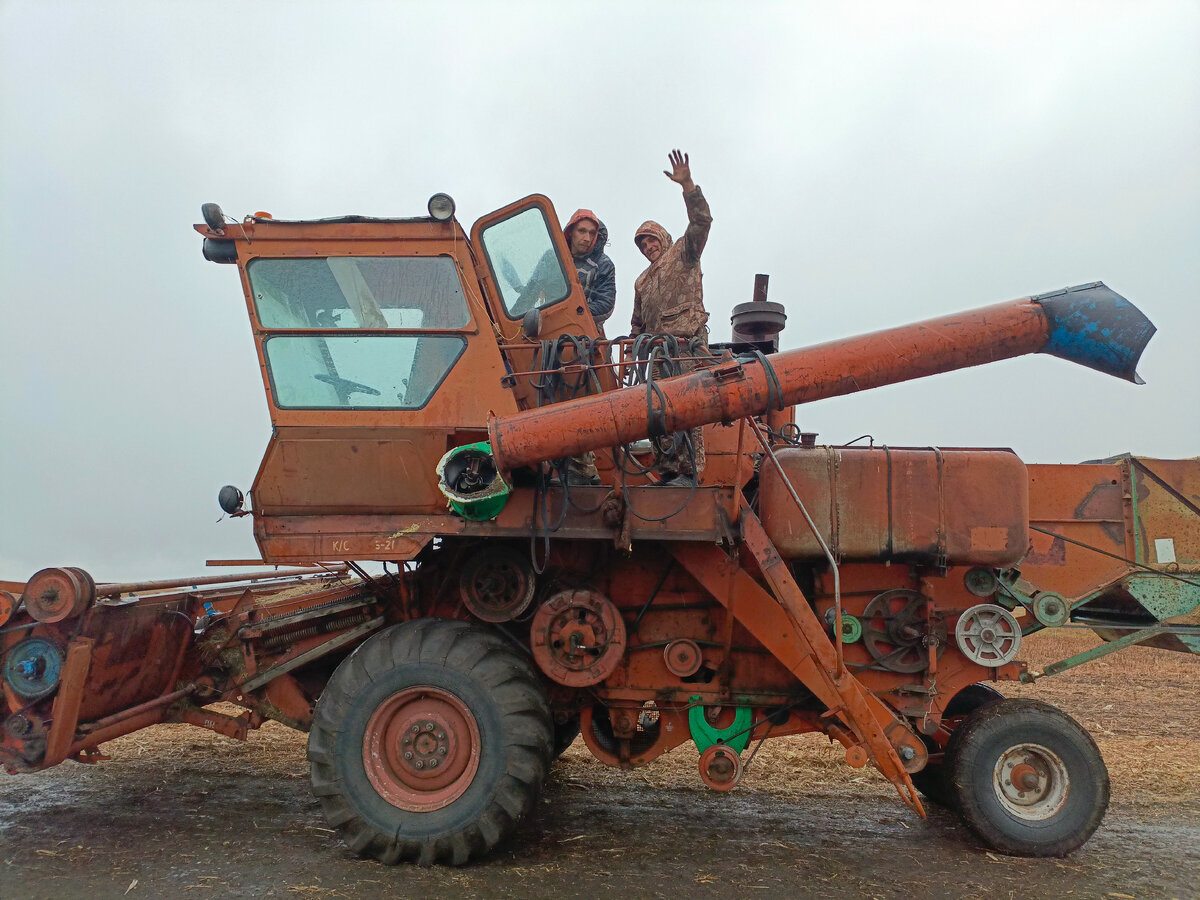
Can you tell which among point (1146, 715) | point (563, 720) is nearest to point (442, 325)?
point (563, 720)

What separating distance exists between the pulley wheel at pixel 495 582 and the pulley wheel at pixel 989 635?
9.03ft

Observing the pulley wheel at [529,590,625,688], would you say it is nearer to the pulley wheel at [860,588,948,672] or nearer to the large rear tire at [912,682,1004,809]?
the pulley wheel at [860,588,948,672]

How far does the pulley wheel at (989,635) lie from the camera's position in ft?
16.6

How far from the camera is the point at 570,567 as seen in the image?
5.42 meters

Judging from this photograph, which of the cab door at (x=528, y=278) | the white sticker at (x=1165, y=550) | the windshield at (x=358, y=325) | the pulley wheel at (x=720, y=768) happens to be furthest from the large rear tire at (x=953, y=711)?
the windshield at (x=358, y=325)

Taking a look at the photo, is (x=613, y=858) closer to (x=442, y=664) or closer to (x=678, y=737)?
(x=678, y=737)

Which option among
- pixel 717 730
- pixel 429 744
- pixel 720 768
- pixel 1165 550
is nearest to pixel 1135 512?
pixel 1165 550

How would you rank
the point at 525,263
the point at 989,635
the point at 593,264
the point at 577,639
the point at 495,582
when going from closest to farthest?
the point at 577,639 → the point at 989,635 → the point at 495,582 → the point at 525,263 → the point at 593,264

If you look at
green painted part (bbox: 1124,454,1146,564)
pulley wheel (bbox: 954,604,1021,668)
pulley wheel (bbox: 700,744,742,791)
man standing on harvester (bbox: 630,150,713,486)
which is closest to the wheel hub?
pulley wheel (bbox: 954,604,1021,668)

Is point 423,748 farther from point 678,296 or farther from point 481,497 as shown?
point 678,296

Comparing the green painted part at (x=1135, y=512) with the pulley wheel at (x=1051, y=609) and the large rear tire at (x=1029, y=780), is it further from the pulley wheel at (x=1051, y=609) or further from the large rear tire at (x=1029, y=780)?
the large rear tire at (x=1029, y=780)

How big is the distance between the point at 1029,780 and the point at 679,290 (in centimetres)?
399

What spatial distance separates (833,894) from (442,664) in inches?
98.2

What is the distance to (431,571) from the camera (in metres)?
5.54
